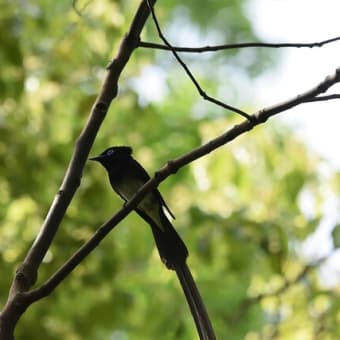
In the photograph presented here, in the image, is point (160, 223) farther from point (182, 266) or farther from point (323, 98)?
point (323, 98)

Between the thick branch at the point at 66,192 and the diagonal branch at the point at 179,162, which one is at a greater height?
the thick branch at the point at 66,192

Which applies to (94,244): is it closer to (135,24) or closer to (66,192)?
(66,192)

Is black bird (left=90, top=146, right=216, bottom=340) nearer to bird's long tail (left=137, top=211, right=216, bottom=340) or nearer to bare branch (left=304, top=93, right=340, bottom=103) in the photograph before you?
bird's long tail (left=137, top=211, right=216, bottom=340)

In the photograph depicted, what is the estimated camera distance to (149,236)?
385cm

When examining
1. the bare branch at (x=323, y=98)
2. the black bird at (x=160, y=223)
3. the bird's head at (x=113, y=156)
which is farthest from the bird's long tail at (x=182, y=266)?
the bare branch at (x=323, y=98)

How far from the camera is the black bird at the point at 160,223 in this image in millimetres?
2271

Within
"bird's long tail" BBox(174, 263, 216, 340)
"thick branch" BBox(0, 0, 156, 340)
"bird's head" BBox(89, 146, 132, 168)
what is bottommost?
"bird's long tail" BBox(174, 263, 216, 340)

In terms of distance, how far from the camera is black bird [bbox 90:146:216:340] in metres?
2.27

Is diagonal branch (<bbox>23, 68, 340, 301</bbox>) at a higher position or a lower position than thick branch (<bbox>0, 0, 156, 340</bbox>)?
lower

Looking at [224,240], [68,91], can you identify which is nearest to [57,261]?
[224,240]

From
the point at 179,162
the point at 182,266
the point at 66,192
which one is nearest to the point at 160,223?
the point at 182,266

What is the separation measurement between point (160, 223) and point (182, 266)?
0.27 metres

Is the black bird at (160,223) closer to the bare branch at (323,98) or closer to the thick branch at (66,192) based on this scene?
the thick branch at (66,192)

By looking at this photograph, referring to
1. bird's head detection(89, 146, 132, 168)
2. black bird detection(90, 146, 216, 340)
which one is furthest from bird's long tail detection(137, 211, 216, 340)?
bird's head detection(89, 146, 132, 168)
